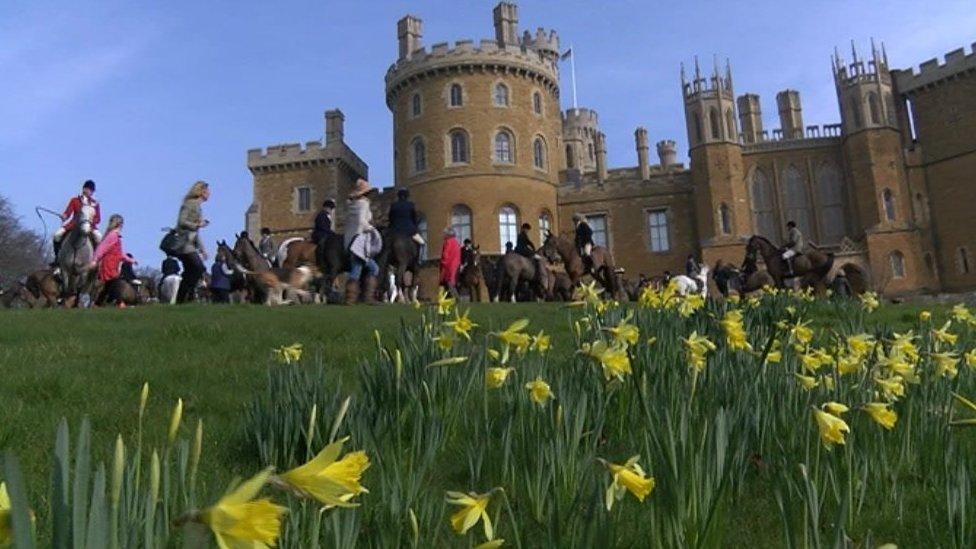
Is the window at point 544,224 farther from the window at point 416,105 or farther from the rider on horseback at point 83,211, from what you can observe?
the rider on horseback at point 83,211

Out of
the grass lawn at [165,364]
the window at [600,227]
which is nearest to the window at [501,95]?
the window at [600,227]

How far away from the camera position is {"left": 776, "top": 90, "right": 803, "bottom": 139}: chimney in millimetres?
47875

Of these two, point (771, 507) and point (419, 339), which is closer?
point (771, 507)

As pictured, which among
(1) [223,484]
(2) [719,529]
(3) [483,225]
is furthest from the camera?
(3) [483,225]

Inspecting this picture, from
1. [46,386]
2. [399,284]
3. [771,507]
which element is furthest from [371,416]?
[399,284]

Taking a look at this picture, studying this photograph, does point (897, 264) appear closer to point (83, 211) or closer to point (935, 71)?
point (935, 71)

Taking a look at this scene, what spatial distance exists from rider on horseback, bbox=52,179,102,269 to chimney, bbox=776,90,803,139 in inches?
1732

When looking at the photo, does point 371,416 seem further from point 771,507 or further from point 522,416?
Result: point 771,507

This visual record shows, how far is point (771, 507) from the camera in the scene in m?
3.03

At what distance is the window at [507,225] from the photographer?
38.5 m

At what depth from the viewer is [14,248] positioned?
51.8m

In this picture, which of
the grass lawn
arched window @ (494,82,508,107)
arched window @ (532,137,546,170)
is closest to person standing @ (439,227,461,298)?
the grass lawn

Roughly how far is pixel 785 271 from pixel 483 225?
70.3 feet

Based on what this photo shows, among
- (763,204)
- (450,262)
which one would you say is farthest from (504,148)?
(450,262)
